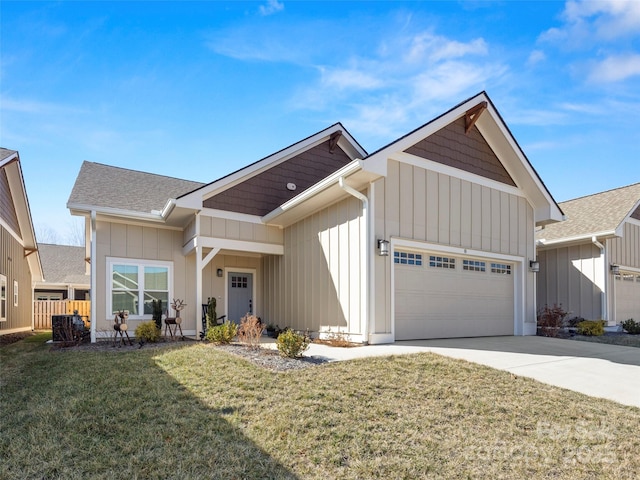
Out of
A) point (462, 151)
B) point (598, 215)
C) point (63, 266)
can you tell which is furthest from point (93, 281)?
point (598, 215)

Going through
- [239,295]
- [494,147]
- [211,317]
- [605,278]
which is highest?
[494,147]

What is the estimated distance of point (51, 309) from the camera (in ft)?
68.2

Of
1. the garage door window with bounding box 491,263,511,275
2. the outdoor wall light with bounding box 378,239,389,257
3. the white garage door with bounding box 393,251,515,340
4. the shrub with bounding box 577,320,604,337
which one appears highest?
the outdoor wall light with bounding box 378,239,389,257

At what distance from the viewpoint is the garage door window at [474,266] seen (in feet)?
35.5

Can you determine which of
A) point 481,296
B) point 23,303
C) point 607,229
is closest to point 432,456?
point 481,296

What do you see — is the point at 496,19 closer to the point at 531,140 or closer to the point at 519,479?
the point at 531,140

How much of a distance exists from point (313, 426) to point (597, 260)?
14218 millimetres

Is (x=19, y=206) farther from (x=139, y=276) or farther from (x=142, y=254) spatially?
(x=139, y=276)

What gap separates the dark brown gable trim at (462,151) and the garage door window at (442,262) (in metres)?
2.49

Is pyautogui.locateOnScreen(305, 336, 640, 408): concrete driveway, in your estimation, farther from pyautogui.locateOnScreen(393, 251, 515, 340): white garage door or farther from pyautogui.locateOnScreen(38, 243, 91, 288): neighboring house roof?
pyautogui.locateOnScreen(38, 243, 91, 288): neighboring house roof

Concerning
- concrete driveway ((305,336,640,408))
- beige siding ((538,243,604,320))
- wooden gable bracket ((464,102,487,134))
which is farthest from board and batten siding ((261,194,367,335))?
beige siding ((538,243,604,320))

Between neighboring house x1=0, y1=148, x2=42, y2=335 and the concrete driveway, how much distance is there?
1177 cm

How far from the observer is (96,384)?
5.86 meters

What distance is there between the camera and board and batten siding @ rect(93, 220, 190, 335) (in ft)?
36.6
